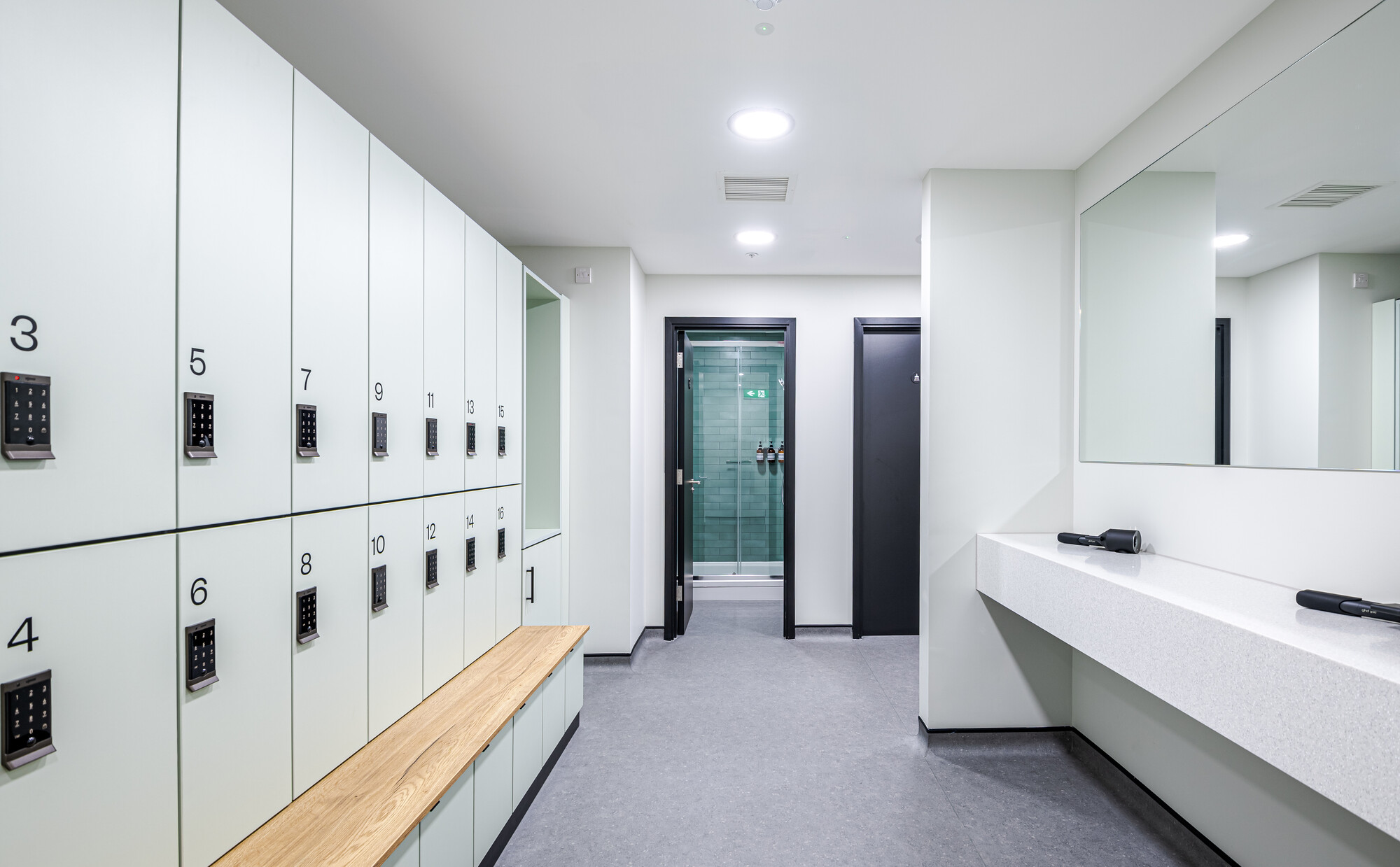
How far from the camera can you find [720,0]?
171cm

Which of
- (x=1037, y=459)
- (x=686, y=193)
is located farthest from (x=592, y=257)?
(x=1037, y=459)

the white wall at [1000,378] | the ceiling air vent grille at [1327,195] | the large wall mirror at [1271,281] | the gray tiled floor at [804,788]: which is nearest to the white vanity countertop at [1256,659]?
the large wall mirror at [1271,281]

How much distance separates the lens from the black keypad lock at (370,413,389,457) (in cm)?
176

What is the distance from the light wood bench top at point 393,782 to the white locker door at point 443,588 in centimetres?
8

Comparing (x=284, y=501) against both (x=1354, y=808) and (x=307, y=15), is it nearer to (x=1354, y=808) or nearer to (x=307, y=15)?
(x=307, y=15)

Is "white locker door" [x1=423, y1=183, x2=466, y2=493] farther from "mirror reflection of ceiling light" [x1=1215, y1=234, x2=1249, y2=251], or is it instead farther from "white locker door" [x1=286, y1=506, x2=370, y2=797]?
"mirror reflection of ceiling light" [x1=1215, y1=234, x2=1249, y2=251]

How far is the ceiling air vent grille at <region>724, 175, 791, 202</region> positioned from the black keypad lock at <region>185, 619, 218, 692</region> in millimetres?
2481

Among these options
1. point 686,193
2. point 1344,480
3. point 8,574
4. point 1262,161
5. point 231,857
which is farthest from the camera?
point 686,193

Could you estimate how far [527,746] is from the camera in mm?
2289

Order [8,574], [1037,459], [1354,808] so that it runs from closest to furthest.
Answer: [8,574], [1354,808], [1037,459]

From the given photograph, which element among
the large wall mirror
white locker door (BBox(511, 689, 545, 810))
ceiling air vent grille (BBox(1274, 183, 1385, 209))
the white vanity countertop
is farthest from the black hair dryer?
white locker door (BBox(511, 689, 545, 810))

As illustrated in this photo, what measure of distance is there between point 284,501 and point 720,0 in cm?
165

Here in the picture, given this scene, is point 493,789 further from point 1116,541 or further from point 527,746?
point 1116,541

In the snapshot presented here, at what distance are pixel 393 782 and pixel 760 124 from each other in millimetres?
2353
